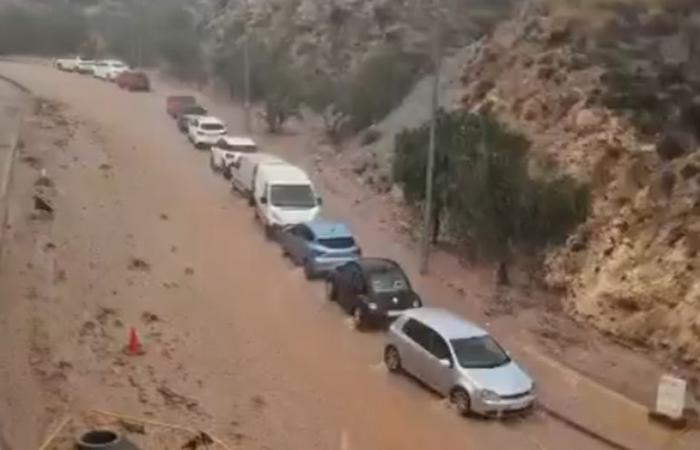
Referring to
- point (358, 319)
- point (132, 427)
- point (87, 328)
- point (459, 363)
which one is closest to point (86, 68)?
point (87, 328)

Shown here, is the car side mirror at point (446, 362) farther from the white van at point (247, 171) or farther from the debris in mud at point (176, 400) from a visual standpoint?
the white van at point (247, 171)

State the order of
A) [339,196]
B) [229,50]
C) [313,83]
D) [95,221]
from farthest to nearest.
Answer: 1. [229,50]
2. [313,83]
3. [339,196]
4. [95,221]

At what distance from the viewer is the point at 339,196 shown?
3281 cm

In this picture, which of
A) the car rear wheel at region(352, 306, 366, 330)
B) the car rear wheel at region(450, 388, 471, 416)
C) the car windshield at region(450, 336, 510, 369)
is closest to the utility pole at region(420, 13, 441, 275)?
the car rear wheel at region(352, 306, 366, 330)

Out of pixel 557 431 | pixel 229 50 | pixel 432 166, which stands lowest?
pixel 557 431

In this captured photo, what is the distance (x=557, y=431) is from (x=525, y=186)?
716 cm

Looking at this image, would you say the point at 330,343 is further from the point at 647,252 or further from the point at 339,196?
the point at 339,196

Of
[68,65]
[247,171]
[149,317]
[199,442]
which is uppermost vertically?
[68,65]

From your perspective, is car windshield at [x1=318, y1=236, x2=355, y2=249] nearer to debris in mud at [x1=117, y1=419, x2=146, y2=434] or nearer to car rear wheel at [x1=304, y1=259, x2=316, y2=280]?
car rear wheel at [x1=304, y1=259, x2=316, y2=280]

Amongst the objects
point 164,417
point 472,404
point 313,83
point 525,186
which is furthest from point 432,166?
point 313,83

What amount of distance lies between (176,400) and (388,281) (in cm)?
568

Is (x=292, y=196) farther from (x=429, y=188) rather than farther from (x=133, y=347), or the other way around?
(x=133, y=347)

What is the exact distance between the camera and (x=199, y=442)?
16.1 m

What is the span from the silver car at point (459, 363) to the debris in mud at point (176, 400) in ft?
12.3
